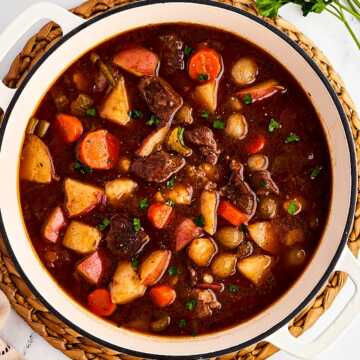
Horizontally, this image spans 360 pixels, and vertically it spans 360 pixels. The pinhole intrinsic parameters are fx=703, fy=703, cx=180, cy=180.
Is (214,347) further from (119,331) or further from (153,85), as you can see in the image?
(153,85)

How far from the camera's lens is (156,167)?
3.79 m

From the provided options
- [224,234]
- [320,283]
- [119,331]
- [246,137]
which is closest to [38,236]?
[119,331]

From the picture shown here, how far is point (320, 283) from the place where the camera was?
3.62 meters

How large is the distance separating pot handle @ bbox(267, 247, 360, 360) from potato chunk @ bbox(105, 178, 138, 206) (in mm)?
1090

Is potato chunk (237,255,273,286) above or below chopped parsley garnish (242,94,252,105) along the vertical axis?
below

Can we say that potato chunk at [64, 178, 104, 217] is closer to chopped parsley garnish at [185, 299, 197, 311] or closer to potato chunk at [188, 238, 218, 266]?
potato chunk at [188, 238, 218, 266]

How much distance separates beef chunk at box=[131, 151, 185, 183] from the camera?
3801 millimetres

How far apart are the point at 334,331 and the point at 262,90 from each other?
1.33m

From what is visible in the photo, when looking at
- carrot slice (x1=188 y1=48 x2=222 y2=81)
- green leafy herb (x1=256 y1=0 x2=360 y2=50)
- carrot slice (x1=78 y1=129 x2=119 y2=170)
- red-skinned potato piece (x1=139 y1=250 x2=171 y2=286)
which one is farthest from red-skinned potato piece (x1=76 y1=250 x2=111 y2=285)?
green leafy herb (x1=256 y1=0 x2=360 y2=50)

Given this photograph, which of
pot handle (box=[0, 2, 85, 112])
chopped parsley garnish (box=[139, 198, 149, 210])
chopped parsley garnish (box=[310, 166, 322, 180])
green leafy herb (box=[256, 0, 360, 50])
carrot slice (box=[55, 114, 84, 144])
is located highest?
green leafy herb (box=[256, 0, 360, 50])

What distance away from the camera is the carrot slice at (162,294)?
3902mm

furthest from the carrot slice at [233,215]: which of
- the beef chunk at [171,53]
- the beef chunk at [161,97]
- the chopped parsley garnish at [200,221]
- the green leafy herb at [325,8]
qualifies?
the green leafy herb at [325,8]

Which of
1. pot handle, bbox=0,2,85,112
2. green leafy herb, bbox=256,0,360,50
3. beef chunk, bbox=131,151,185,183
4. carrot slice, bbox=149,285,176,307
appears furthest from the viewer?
carrot slice, bbox=149,285,176,307

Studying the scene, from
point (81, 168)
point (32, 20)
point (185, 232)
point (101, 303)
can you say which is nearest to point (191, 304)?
point (185, 232)
